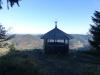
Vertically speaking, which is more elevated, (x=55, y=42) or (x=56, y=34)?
Result: (x=56, y=34)

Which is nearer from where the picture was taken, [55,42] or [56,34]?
[56,34]

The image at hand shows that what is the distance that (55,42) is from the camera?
4034 cm

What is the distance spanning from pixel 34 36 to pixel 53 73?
122 meters

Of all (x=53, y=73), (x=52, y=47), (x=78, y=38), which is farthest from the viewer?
(x=78, y=38)

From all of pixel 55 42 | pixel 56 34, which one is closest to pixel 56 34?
pixel 56 34

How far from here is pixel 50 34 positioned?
40250 millimetres

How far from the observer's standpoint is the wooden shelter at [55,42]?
39750 mm

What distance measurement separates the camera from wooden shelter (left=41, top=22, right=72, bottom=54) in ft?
130

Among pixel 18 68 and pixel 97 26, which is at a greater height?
pixel 97 26

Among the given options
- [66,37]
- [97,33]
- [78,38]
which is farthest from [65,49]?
[78,38]

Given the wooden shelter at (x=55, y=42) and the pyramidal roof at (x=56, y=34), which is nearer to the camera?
the wooden shelter at (x=55, y=42)

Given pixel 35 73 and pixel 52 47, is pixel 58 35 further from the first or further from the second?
pixel 35 73

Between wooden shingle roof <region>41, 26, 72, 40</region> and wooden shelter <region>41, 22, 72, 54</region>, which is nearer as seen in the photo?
wooden shelter <region>41, 22, 72, 54</region>

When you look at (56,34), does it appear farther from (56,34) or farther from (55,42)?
(55,42)
